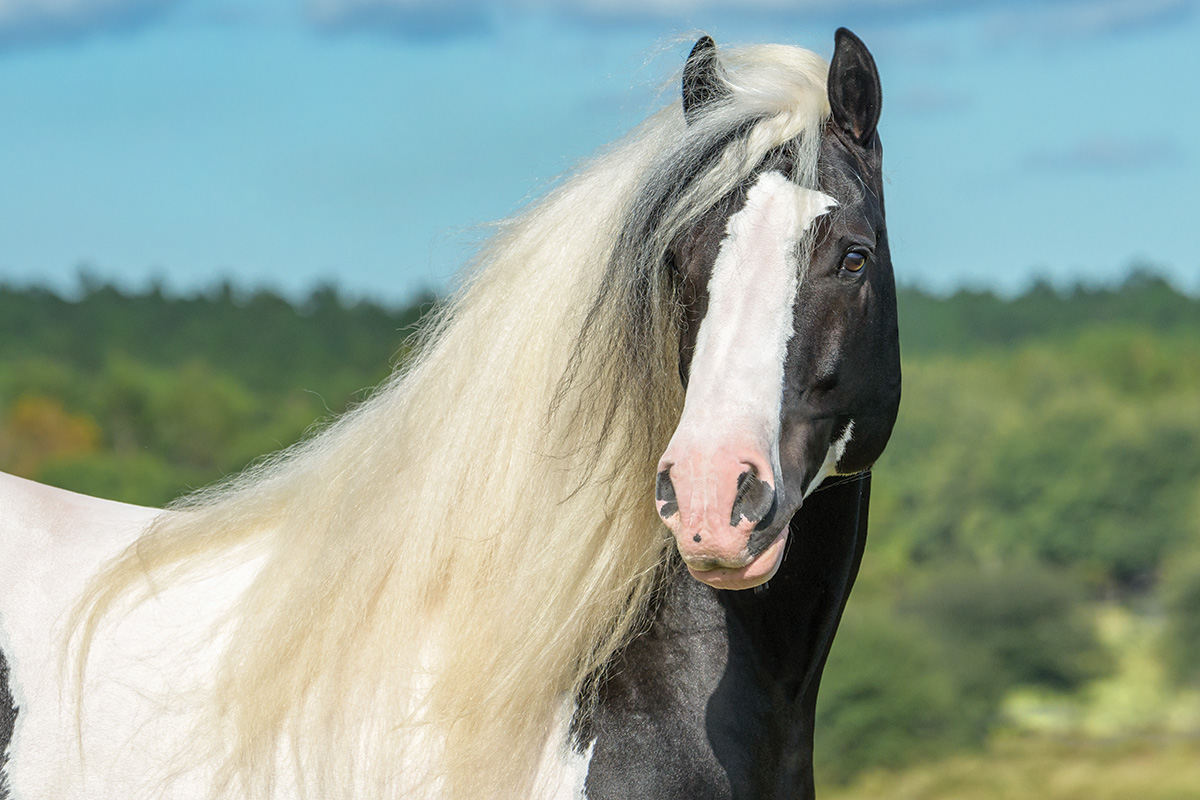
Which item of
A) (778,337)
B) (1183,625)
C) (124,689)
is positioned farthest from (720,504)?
(1183,625)

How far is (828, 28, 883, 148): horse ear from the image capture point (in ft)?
6.98

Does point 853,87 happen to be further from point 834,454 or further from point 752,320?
point 834,454

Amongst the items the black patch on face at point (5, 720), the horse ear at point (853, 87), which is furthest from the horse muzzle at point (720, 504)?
the black patch on face at point (5, 720)

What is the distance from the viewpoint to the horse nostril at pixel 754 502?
1.74 m

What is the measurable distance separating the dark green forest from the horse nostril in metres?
26.0

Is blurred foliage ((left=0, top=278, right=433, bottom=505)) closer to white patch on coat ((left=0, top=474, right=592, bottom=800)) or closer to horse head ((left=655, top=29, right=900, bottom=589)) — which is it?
white patch on coat ((left=0, top=474, right=592, bottom=800))

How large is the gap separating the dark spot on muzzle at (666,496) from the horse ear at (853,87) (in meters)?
0.85

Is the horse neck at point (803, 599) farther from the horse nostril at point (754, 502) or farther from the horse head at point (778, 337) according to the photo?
the horse nostril at point (754, 502)

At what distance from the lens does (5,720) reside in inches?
82.8

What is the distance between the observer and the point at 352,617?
207 cm

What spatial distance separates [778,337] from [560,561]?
0.59 m

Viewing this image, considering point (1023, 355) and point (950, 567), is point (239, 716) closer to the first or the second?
point (950, 567)

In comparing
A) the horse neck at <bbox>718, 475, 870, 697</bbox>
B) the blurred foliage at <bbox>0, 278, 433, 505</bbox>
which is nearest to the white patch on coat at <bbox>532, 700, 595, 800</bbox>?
the horse neck at <bbox>718, 475, 870, 697</bbox>

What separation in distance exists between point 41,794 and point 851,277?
5.94 feet
